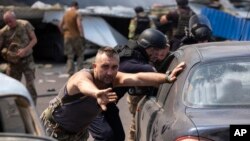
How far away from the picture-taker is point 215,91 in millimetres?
4371

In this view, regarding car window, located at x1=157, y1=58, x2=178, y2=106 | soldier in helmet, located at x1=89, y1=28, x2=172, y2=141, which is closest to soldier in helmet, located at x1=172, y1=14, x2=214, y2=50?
soldier in helmet, located at x1=89, y1=28, x2=172, y2=141

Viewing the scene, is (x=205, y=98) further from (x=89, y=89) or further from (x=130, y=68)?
(x=130, y=68)

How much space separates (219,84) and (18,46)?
5.68 metres

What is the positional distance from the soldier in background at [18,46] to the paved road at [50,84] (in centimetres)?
69

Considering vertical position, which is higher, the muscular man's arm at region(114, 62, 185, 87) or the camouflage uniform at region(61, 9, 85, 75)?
the muscular man's arm at region(114, 62, 185, 87)

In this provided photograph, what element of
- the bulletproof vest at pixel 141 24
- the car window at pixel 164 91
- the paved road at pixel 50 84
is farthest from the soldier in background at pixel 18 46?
the bulletproof vest at pixel 141 24

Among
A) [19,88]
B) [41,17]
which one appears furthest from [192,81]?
[41,17]

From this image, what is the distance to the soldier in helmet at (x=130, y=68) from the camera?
5.52 m

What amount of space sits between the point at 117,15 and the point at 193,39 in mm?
11001

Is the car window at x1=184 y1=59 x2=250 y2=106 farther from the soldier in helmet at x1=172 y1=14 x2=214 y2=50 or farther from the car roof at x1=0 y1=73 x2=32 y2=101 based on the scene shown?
the soldier in helmet at x1=172 y1=14 x2=214 y2=50

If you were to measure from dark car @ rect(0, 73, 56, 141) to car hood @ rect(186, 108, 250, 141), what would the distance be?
3.23 feet

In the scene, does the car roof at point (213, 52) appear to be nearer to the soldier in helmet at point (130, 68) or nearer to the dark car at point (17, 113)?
the soldier in helmet at point (130, 68)

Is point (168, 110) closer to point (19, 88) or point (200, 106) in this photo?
point (200, 106)

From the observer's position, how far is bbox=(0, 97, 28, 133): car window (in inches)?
140
